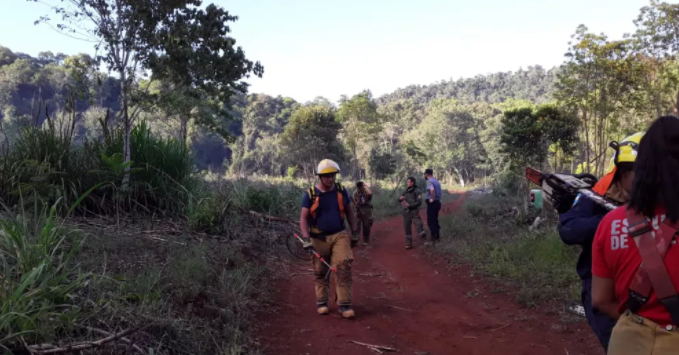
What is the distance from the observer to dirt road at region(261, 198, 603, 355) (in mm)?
4844

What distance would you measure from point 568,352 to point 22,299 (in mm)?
4617

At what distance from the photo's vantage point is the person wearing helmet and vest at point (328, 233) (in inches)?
229

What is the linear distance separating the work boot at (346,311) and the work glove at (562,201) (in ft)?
10.8

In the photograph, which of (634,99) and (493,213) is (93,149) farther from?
(634,99)

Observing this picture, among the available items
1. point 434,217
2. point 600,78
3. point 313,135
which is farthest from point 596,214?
point 313,135

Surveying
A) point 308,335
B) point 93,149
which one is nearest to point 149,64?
point 93,149

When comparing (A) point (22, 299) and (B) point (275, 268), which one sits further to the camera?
(B) point (275, 268)

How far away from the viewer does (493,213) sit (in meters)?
14.4

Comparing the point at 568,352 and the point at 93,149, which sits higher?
the point at 93,149

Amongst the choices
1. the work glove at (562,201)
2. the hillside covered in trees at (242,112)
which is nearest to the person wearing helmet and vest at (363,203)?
the hillside covered in trees at (242,112)

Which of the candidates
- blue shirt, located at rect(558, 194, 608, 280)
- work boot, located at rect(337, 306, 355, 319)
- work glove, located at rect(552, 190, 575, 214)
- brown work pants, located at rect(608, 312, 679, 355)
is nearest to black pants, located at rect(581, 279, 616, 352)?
blue shirt, located at rect(558, 194, 608, 280)

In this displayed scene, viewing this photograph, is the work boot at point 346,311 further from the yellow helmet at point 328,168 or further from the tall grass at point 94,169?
the tall grass at point 94,169

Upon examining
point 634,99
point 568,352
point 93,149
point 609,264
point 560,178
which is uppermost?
point 634,99

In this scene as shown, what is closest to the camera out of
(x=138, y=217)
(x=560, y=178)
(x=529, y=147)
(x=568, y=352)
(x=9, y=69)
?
(x=560, y=178)
